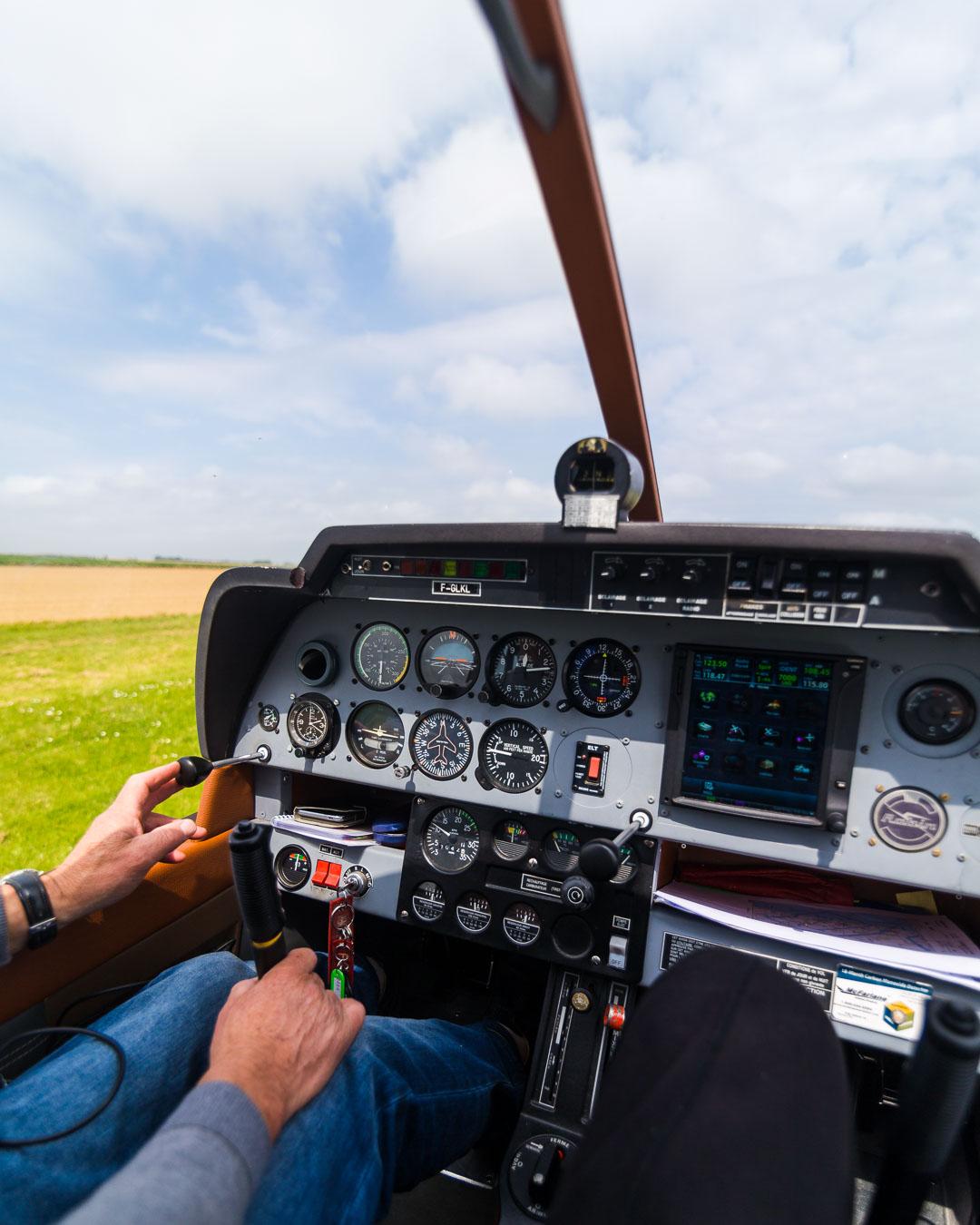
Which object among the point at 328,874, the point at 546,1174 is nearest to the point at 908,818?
the point at 546,1174

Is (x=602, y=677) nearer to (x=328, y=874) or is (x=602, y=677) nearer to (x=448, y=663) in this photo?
(x=448, y=663)

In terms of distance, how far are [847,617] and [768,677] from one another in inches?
14.5

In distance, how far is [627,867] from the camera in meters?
2.21

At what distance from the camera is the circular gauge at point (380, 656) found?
8.41 feet

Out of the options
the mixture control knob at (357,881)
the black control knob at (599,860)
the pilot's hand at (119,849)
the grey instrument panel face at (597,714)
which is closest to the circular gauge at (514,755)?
the grey instrument panel face at (597,714)

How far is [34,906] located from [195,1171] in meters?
1.04

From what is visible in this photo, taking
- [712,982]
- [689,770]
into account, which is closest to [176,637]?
[689,770]

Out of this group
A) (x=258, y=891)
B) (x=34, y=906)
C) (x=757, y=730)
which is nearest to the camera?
(x=258, y=891)

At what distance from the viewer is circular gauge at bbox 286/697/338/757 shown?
2.63 metres

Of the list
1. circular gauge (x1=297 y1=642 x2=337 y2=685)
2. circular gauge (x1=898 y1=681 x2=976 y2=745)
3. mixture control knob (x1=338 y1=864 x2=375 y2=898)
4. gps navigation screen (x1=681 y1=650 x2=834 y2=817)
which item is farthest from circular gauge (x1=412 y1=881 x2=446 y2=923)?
circular gauge (x1=898 y1=681 x2=976 y2=745)

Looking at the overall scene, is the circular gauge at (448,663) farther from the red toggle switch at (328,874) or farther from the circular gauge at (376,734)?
the red toggle switch at (328,874)

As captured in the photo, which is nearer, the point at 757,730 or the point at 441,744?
the point at 757,730

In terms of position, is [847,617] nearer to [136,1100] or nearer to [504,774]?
[504,774]

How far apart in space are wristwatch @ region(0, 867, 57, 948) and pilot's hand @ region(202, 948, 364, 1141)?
0.61m
